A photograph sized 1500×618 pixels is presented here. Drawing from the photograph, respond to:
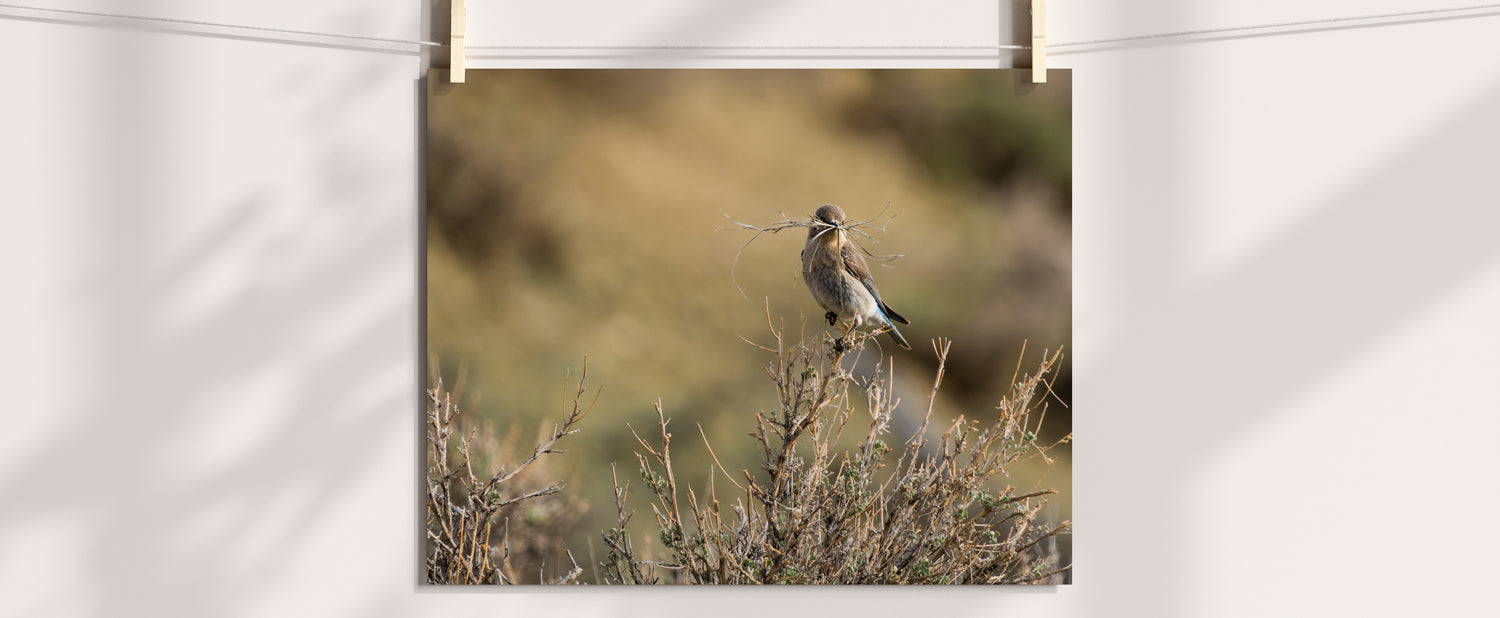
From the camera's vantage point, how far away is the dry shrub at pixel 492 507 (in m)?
1.60

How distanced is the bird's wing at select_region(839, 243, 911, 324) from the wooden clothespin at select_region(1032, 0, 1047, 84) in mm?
473

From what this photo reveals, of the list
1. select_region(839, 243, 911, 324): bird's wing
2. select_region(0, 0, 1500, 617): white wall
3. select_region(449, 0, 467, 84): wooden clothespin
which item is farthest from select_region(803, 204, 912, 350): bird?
select_region(449, 0, 467, 84): wooden clothespin

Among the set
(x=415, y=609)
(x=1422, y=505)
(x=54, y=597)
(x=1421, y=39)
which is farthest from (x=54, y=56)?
(x=1422, y=505)

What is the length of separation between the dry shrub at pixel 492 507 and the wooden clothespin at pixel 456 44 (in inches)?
23.2

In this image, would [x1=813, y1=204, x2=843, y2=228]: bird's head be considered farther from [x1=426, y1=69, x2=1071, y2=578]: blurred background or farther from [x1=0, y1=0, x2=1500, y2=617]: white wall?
[x1=0, y1=0, x2=1500, y2=617]: white wall

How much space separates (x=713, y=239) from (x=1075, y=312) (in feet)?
2.32

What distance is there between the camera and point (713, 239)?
5.30 ft

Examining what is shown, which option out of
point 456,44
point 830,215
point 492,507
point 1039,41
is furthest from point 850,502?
point 456,44

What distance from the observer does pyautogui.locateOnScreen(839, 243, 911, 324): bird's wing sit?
63.2 inches

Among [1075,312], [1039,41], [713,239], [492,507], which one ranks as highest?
[1039,41]

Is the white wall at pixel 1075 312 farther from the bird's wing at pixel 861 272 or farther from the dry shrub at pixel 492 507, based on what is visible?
the bird's wing at pixel 861 272

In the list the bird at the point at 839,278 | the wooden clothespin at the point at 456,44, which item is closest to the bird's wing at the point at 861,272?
the bird at the point at 839,278

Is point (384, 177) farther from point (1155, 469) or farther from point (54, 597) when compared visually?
point (1155, 469)

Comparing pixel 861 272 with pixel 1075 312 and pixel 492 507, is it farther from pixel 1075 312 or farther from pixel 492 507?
pixel 492 507
